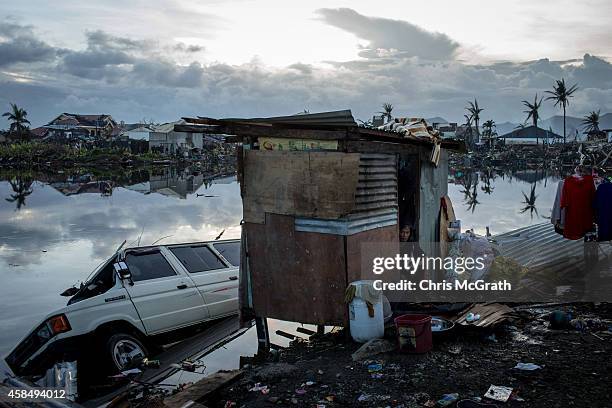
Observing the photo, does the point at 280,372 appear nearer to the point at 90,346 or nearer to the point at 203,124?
the point at 90,346

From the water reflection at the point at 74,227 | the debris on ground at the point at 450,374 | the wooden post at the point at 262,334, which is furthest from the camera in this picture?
the water reflection at the point at 74,227

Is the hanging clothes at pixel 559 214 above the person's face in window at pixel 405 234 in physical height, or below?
above

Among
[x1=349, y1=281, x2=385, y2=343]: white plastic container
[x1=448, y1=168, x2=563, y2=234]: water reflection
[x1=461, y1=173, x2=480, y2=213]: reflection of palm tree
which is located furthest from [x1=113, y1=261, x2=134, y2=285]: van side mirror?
[x1=461, y1=173, x2=480, y2=213]: reflection of palm tree

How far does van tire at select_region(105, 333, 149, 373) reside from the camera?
21.1ft

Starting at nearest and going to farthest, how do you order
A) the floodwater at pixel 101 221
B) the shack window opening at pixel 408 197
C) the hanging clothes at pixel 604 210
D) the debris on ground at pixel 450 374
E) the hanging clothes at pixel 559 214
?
the debris on ground at pixel 450 374, the hanging clothes at pixel 604 210, the hanging clothes at pixel 559 214, the shack window opening at pixel 408 197, the floodwater at pixel 101 221

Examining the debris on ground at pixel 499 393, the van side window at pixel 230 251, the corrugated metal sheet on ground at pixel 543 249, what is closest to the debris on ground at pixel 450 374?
the debris on ground at pixel 499 393

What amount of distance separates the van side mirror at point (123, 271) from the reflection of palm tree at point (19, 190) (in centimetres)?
2150

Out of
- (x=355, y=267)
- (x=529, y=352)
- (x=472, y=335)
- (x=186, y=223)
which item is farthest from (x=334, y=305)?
(x=186, y=223)

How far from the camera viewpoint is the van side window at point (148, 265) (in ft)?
23.6

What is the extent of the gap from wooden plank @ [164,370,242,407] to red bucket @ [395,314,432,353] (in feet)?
6.06

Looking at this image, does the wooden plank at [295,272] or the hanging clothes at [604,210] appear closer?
the wooden plank at [295,272]

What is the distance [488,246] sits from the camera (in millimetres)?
8617

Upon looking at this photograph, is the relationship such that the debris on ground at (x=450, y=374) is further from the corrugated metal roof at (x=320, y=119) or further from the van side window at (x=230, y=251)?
the corrugated metal roof at (x=320, y=119)

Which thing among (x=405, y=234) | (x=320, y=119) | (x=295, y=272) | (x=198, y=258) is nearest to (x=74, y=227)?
(x=198, y=258)
